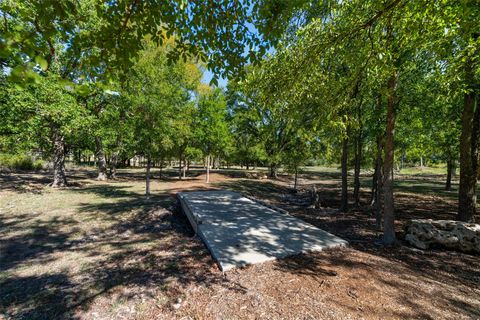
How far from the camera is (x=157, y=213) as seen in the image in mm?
9141

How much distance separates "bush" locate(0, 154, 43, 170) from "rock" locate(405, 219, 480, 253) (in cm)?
3214

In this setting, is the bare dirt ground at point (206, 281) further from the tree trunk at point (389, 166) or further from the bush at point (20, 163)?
the bush at point (20, 163)

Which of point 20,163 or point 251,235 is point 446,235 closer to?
point 251,235

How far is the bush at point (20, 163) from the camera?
74.8 ft

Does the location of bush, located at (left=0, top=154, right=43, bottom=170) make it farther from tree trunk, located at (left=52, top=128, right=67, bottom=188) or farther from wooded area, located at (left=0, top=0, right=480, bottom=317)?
wooded area, located at (left=0, top=0, right=480, bottom=317)

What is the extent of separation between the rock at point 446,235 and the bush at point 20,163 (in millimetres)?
32142

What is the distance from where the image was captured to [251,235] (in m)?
5.84

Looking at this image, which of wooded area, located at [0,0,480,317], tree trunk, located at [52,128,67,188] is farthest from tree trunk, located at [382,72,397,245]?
tree trunk, located at [52,128,67,188]

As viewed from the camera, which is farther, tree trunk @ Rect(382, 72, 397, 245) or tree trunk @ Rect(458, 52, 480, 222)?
tree trunk @ Rect(458, 52, 480, 222)

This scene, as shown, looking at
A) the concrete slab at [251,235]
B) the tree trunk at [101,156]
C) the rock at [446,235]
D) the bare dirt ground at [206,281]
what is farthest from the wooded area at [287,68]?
the tree trunk at [101,156]

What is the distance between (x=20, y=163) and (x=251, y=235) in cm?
3084

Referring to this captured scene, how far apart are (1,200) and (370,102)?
17.7 meters

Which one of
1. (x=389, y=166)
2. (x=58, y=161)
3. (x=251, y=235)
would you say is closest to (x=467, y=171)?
(x=389, y=166)

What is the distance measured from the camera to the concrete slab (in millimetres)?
4734
